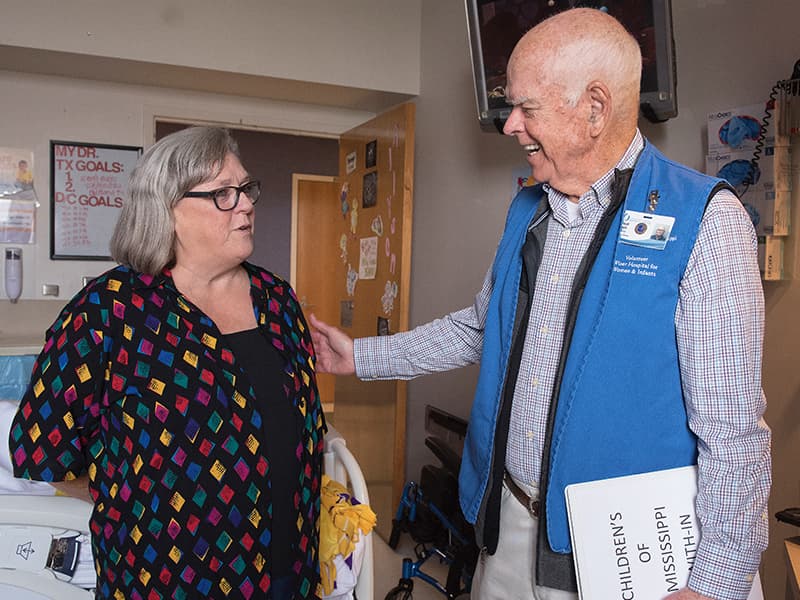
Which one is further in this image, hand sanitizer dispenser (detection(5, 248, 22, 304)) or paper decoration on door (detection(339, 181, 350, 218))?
paper decoration on door (detection(339, 181, 350, 218))

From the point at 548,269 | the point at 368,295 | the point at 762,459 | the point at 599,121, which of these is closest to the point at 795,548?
the point at 762,459

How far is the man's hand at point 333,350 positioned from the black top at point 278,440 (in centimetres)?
30

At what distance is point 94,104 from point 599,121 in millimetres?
3536

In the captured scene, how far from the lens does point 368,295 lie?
3990mm

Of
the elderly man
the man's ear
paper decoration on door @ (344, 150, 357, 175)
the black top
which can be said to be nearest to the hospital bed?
the black top

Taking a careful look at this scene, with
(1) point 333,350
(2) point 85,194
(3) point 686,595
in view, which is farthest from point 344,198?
(3) point 686,595

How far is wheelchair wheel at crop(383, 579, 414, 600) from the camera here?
9.06 ft

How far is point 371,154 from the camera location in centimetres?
395

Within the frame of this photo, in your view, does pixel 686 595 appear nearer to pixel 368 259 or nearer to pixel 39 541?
pixel 39 541

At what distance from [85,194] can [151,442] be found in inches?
123

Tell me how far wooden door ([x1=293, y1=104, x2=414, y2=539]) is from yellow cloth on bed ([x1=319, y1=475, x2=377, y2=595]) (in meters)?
2.00

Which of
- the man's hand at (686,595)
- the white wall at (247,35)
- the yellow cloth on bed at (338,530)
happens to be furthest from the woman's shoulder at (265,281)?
the white wall at (247,35)

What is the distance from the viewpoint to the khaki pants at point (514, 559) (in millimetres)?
1312

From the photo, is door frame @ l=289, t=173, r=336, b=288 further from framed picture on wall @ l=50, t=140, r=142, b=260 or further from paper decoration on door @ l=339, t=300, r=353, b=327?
framed picture on wall @ l=50, t=140, r=142, b=260
